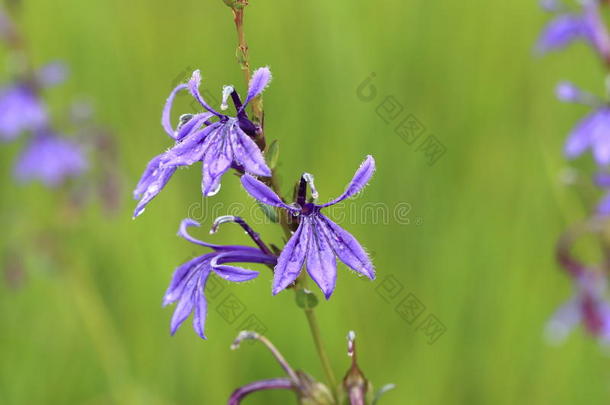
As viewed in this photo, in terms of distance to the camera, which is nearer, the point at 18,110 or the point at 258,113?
the point at 258,113

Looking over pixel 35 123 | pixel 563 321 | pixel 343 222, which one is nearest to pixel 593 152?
A: pixel 563 321

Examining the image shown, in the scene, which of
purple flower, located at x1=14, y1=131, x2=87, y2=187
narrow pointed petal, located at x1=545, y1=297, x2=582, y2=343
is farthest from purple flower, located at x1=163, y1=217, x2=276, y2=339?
purple flower, located at x1=14, y1=131, x2=87, y2=187

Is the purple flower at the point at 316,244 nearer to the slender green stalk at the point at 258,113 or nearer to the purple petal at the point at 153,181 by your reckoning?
the slender green stalk at the point at 258,113

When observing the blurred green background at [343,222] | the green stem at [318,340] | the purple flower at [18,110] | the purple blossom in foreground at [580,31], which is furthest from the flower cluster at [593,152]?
the purple flower at [18,110]

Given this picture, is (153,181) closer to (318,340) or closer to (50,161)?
(318,340)

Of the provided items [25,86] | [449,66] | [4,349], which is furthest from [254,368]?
[449,66]

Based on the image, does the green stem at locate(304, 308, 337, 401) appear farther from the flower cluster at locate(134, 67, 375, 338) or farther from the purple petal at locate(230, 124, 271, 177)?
the purple petal at locate(230, 124, 271, 177)
